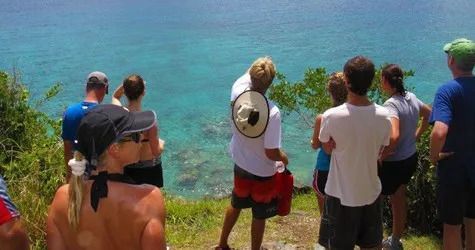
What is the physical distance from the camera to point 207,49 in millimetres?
31688

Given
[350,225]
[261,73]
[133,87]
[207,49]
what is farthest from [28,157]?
[207,49]

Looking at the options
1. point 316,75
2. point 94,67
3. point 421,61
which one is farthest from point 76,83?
point 316,75

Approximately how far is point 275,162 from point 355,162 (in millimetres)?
960

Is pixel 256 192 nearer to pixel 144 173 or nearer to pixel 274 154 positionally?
pixel 274 154

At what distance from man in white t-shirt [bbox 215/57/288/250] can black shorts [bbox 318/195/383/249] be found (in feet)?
2.16

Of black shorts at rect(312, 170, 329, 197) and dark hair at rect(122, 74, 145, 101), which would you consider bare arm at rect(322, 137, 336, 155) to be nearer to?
black shorts at rect(312, 170, 329, 197)

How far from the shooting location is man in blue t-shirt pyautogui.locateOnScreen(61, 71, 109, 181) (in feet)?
15.4

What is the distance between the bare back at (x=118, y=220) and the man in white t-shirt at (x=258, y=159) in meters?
2.00

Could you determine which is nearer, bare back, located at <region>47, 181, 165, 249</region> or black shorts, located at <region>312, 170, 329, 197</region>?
bare back, located at <region>47, 181, 165, 249</region>

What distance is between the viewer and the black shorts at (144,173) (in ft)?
16.3

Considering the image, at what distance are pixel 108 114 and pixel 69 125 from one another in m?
2.26

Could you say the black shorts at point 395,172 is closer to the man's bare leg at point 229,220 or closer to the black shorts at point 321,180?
the black shorts at point 321,180

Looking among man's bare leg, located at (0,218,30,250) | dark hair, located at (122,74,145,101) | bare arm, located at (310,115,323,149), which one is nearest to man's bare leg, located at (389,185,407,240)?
bare arm, located at (310,115,323,149)

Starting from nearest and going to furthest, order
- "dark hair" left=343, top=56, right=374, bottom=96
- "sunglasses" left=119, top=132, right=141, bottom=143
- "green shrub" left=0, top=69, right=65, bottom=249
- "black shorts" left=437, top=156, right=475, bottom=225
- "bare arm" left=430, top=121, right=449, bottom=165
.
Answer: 1. "sunglasses" left=119, top=132, right=141, bottom=143
2. "dark hair" left=343, top=56, right=374, bottom=96
3. "bare arm" left=430, top=121, right=449, bottom=165
4. "black shorts" left=437, top=156, right=475, bottom=225
5. "green shrub" left=0, top=69, right=65, bottom=249
